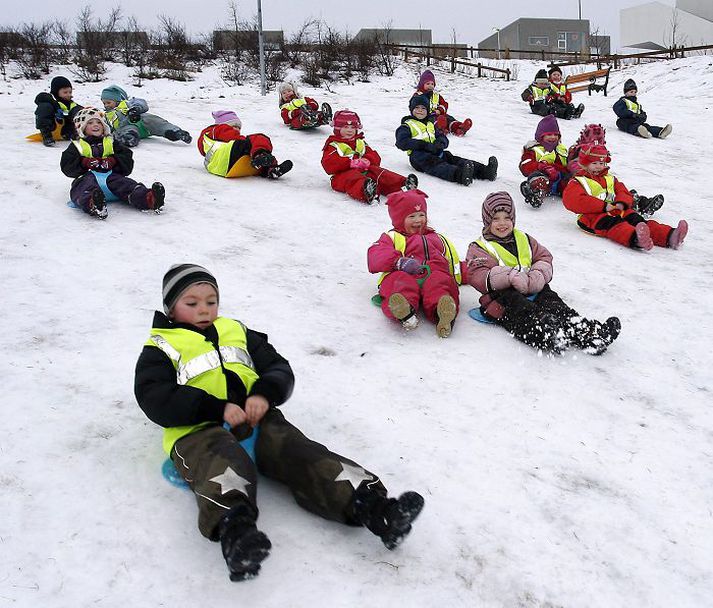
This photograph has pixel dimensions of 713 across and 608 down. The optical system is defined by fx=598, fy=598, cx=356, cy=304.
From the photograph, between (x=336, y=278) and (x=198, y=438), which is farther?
(x=336, y=278)

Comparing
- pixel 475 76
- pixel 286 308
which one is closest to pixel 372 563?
pixel 286 308

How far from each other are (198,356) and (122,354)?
3.58 feet

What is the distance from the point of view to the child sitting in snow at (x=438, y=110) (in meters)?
10.1

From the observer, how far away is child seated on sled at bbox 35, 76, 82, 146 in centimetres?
814

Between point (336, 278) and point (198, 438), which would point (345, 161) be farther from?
point (198, 438)

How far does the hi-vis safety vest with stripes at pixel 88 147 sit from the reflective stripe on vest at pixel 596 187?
16.0ft

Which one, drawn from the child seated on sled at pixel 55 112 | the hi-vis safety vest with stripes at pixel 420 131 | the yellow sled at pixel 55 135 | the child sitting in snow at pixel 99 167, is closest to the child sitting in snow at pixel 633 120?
the hi-vis safety vest with stripes at pixel 420 131

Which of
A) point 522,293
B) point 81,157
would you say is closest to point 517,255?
point 522,293

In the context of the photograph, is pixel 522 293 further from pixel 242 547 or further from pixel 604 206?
pixel 242 547

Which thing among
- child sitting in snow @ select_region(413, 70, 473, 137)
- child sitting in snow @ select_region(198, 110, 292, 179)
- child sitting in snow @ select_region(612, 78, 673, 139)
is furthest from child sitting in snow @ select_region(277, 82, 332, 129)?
child sitting in snow @ select_region(612, 78, 673, 139)

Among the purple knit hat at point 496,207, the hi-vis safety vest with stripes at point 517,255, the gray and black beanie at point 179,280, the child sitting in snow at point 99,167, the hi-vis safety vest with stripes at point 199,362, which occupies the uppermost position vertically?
the child sitting in snow at point 99,167

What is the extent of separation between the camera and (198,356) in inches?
100

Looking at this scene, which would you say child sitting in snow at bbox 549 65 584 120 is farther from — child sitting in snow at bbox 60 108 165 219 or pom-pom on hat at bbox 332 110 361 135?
child sitting in snow at bbox 60 108 165 219

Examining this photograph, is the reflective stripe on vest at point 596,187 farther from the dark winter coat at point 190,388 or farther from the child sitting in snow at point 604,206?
the dark winter coat at point 190,388
